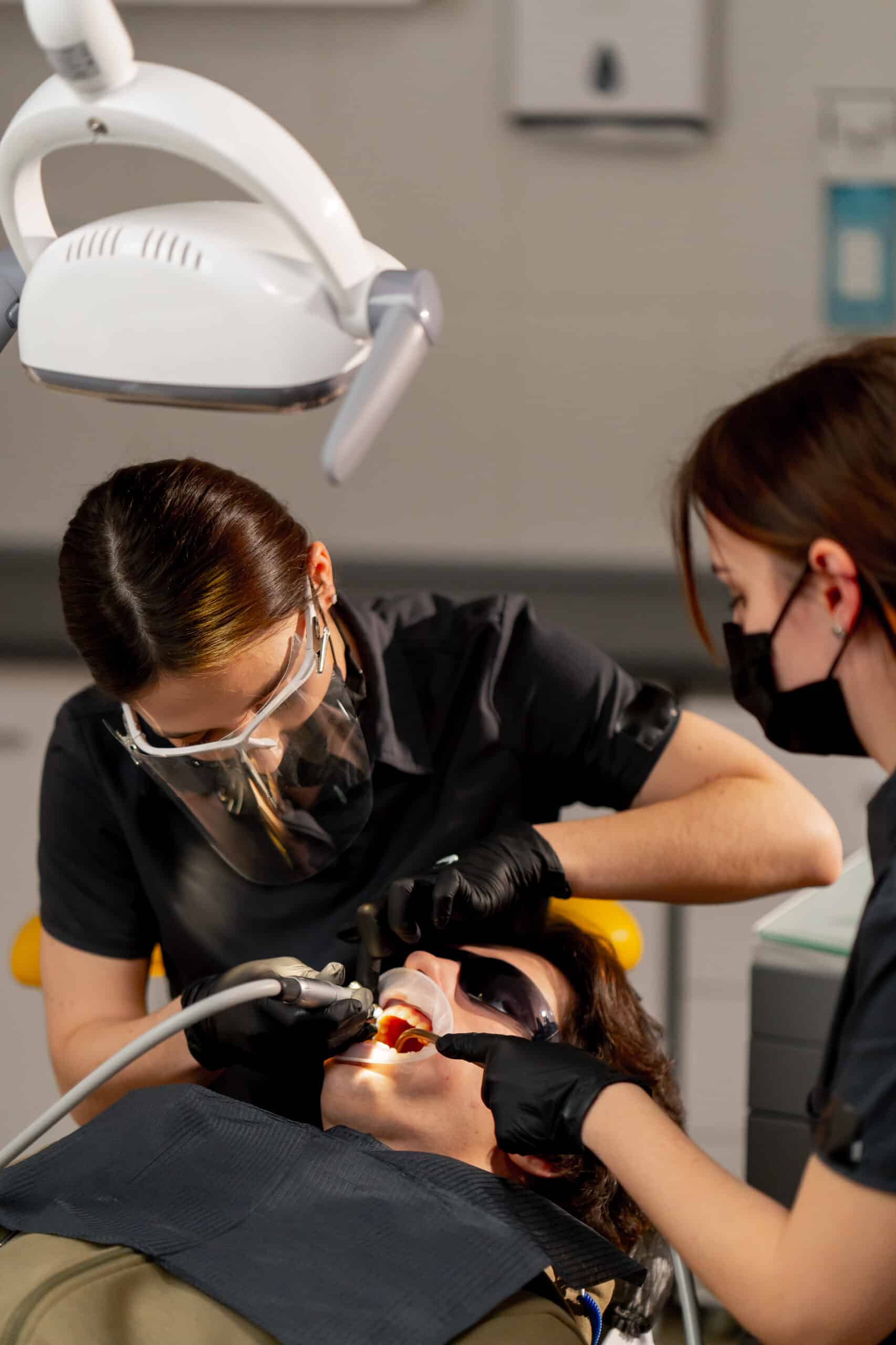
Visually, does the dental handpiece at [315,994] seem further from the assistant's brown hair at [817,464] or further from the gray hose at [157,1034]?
the assistant's brown hair at [817,464]

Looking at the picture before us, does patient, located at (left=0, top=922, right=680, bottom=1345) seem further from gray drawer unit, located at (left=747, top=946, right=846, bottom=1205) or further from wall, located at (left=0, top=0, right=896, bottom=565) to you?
wall, located at (left=0, top=0, right=896, bottom=565)

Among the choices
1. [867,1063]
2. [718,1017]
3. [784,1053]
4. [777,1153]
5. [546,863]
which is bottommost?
[718,1017]

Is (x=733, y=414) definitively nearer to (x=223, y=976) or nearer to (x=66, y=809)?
(x=223, y=976)

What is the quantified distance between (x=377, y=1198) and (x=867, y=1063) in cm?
48

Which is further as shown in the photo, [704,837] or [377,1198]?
[704,837]

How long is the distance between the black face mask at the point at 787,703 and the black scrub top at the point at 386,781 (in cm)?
49

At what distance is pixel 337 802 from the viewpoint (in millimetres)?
1511

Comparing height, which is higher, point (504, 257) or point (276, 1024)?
point (504, 257)

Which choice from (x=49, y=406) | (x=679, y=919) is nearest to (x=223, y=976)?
(x=679, y=919)

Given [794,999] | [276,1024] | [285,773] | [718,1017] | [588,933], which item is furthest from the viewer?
[718,1017]

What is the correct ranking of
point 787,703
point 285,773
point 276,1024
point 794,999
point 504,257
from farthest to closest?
point 504,257 → point 794,999 → point 285,773 → point 276,1024 → point 787,703

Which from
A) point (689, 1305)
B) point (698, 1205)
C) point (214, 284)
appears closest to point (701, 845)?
point (689, 1305)

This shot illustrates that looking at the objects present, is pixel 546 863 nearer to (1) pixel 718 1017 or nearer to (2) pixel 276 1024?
(2) pixel 276 1024

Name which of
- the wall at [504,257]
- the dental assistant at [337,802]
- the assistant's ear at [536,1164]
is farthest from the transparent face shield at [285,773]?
the wall at [504,257]
